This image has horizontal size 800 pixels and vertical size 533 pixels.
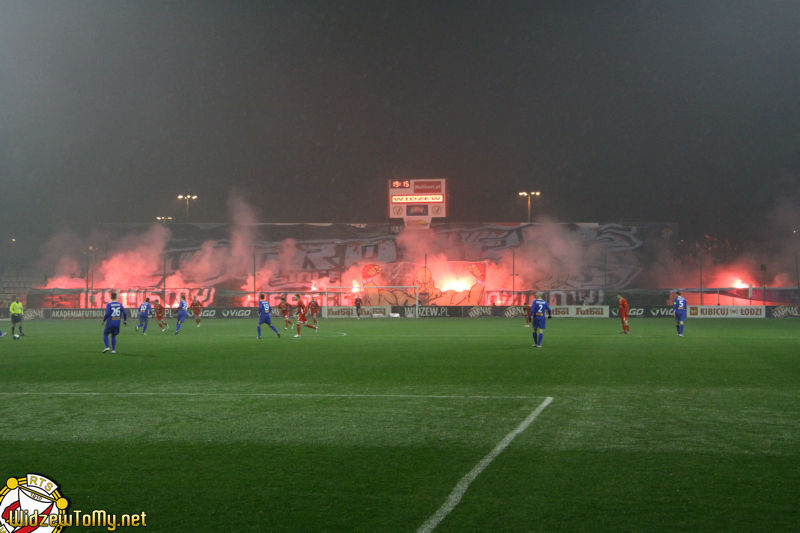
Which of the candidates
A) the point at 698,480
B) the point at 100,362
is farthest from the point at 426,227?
the point at 698,480

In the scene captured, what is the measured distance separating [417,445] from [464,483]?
178 centimetres

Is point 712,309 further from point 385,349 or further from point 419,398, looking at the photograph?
point 419,398

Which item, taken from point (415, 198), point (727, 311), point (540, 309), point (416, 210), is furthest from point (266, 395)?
point (415, 198)

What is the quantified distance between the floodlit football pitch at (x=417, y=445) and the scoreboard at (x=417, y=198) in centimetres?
6048

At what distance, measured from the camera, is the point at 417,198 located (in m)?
77.7

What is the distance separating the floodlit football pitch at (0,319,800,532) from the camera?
5.78 meters

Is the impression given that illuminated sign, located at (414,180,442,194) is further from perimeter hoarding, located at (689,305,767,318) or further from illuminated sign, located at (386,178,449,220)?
perimeter hoarding, located at (689,305,767,318)

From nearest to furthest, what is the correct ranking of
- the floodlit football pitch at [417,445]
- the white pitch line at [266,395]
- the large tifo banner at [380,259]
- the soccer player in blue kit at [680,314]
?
the floodlit football pitch at [417,445]
the white pitch line at [266,395]
the soccer player in blue kit at [680,314]
the large tifo banner at [380,259]

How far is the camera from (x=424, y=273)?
8275 centimetres

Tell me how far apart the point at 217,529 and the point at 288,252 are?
272 ft

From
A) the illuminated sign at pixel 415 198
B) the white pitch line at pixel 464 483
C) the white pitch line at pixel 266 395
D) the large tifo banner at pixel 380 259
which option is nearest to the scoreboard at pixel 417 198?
the illuminated sign at pixel 415 198

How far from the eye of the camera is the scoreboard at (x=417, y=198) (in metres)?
77.4

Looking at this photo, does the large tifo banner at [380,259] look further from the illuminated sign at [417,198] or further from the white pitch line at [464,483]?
the white pitch line at [464,483]

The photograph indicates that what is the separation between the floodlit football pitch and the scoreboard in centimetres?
6048
